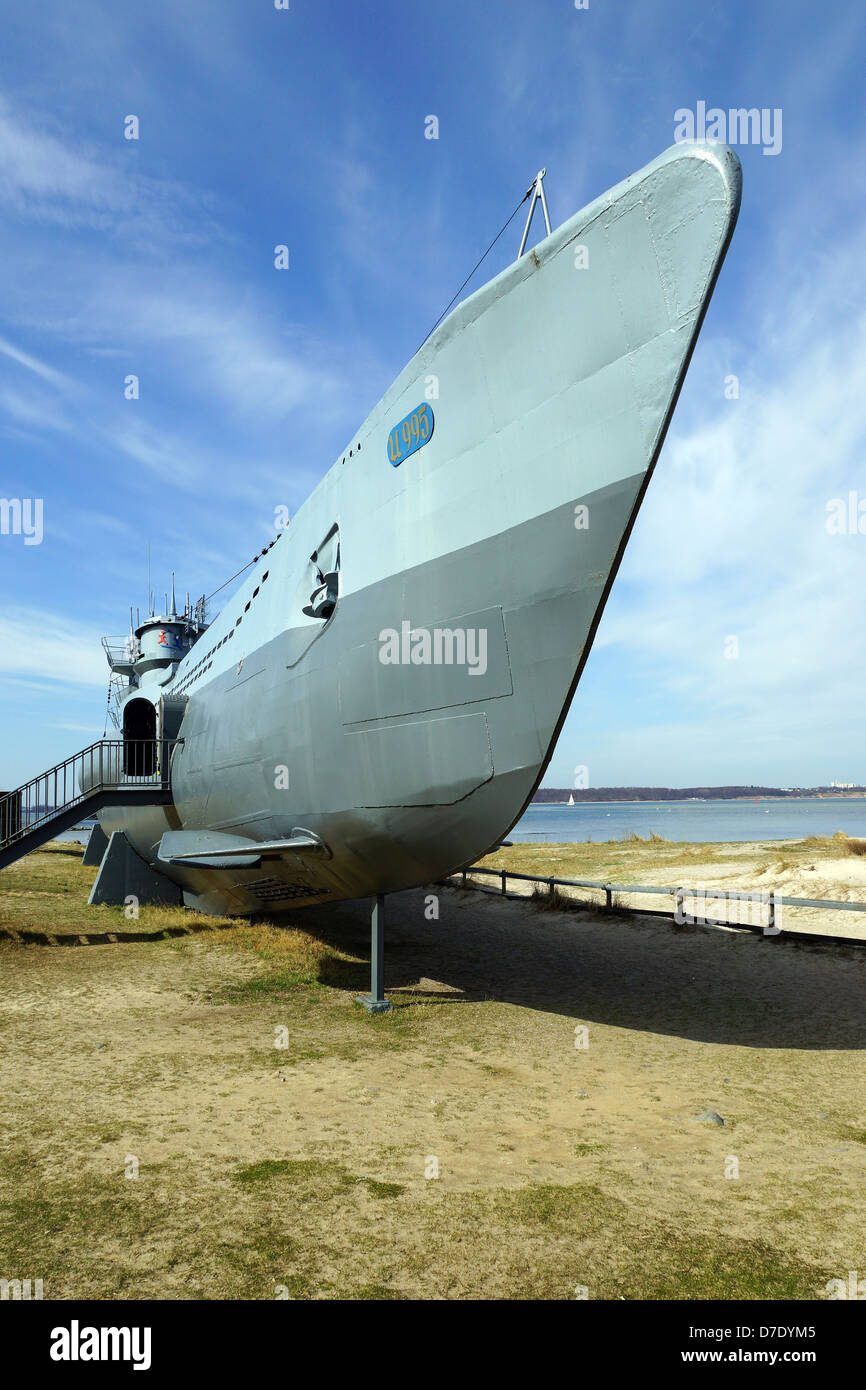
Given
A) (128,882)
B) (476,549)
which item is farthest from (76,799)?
(476,549)

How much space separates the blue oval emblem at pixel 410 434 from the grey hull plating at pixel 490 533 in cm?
14

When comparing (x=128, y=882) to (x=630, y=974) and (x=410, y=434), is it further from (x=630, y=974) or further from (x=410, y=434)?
(x=410, y=434)

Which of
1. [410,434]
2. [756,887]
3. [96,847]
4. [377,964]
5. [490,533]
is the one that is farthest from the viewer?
[96,847]

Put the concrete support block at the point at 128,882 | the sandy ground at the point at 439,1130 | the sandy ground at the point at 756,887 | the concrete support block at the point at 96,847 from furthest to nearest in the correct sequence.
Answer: the concrete support block at the point at 96,847 → the concrete support block at the point at 128,882 → the sandy ground at the point at 756,887 → the sandy ground at the point at 439,1130

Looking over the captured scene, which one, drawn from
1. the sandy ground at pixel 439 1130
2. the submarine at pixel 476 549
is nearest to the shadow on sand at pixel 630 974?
the sandy ground at pixel 439 1130

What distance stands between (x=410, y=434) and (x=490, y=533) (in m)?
1.97

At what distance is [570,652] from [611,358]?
8.61 feet

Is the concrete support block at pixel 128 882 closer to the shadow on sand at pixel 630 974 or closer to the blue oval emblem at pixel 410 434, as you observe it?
the shadow on sand at pixel 630 974

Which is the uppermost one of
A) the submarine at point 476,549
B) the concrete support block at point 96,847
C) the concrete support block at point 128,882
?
the submarine at point 476,549

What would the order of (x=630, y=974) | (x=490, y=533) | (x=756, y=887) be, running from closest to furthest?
(x=490, y=533), (x=630, y=974), (x=756, y=887)

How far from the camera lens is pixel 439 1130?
6.41 metres

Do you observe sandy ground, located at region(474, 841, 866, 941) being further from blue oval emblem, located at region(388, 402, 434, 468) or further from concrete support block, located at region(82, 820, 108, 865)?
concrete support block, located at region(82, 820, 108, 865)

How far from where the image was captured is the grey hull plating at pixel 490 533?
6.42 m

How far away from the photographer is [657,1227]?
15.8ft
